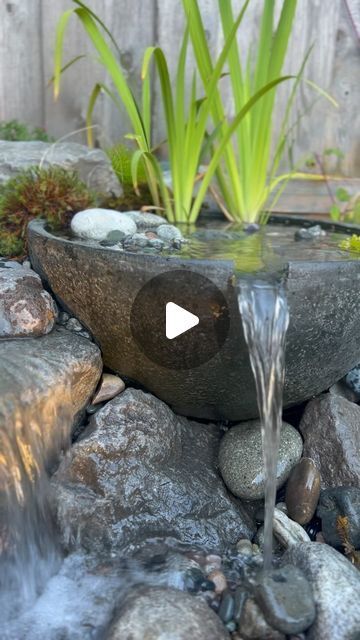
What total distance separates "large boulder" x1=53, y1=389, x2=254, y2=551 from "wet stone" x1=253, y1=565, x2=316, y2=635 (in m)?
0.45

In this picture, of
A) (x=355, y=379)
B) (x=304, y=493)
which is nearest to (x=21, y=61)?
(x=355, y=379)

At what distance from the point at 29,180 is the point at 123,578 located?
1.66m

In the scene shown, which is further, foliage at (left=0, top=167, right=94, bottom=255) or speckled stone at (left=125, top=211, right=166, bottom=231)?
speckled stone at (left=125, top=211, right=166, bottom=231)

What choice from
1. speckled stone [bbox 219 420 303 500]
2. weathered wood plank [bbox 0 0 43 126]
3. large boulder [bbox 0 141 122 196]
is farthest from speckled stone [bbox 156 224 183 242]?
weathered wood plank [bbox 0 0 43 126]

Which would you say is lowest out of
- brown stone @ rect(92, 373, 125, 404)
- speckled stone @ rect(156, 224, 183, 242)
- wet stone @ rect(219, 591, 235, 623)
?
wet stone @ rect(219, 591, 235, 623)

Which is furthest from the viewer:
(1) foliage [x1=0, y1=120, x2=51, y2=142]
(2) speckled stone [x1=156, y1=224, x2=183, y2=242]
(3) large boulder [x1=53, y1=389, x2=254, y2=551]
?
(1) foliage [x1=0, y1=120, x2=51, y2=142]

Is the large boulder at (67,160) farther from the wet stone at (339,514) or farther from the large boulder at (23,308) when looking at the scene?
the wet stone at (339,514)

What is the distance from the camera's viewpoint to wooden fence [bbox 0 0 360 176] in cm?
363

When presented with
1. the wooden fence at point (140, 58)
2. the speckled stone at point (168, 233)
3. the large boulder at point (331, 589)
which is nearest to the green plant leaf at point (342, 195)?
the wooden fence at point (140, 58)

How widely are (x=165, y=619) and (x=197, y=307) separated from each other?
876 mm

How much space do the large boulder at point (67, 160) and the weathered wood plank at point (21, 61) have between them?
0.59 m

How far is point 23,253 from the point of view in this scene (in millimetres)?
2729

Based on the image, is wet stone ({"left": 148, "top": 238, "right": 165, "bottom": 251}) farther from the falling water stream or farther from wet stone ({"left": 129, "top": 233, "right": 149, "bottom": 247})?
the falling water stream

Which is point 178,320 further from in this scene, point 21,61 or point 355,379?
point 21,61
